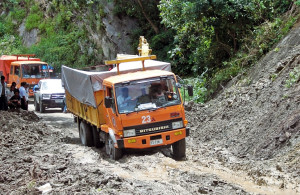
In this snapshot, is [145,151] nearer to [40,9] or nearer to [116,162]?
[116,162]

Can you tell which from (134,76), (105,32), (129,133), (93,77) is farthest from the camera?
(105,32)

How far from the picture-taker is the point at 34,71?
37.2 m

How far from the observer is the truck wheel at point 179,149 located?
14820mm

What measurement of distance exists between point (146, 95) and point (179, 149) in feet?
5.74

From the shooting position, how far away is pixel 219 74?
23.2m

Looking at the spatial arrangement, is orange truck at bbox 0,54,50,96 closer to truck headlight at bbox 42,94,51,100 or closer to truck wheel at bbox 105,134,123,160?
truck headlight at bbox 42,94,51,100

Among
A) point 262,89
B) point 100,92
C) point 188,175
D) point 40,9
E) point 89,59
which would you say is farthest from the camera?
point 40,9

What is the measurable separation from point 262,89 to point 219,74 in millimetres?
5125

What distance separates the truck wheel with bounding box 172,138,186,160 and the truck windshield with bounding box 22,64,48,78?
23.8 m

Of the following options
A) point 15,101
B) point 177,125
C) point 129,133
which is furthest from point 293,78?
point 15,101

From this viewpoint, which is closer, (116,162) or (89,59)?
(116,162)

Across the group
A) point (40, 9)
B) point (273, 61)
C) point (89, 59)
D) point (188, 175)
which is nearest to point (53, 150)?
point (188, 175)

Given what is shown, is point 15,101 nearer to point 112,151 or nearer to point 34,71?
point 112,151

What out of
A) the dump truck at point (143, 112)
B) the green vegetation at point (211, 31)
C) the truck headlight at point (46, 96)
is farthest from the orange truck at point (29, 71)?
the dump truck at point (143, 112)
